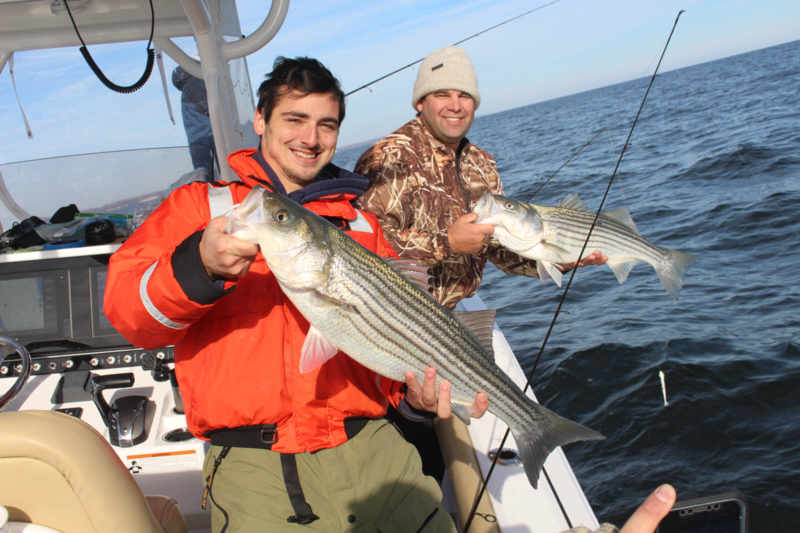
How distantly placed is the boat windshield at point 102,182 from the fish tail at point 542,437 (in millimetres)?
3828

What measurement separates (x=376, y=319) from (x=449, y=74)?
2.85 meters

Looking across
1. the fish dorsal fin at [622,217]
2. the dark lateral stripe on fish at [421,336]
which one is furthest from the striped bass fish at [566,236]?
the dark lateral stripe on fish at [421,336]

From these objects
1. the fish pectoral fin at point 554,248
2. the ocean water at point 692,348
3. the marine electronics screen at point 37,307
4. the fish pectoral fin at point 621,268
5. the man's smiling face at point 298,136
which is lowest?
the ocean water at point 692,348

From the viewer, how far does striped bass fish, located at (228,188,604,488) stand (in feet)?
7.21

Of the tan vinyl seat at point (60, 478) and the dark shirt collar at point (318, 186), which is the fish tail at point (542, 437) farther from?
the tan vinyl seat at point (60, 478)

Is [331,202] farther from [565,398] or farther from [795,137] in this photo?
[795,137]

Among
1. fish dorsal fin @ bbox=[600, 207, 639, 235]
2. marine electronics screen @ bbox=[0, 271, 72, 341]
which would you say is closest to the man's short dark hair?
marine electronics screen @ bbox=[0, 271, 72, 341]

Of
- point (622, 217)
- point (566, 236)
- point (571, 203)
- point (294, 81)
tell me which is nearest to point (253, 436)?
point (294, 81)

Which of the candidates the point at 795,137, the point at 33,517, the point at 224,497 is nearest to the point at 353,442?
the point at 224,497

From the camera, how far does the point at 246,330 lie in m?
2.52

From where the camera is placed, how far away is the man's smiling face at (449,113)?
441cm

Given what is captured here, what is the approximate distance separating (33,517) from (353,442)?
4.71 feet

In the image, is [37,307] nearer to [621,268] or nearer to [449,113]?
[449,113]

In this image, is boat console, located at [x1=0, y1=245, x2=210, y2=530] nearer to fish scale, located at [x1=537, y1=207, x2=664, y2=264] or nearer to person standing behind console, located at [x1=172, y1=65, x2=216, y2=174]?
person standing behind console, located at [x1=172, y1=65, x2=216, y2=174]
